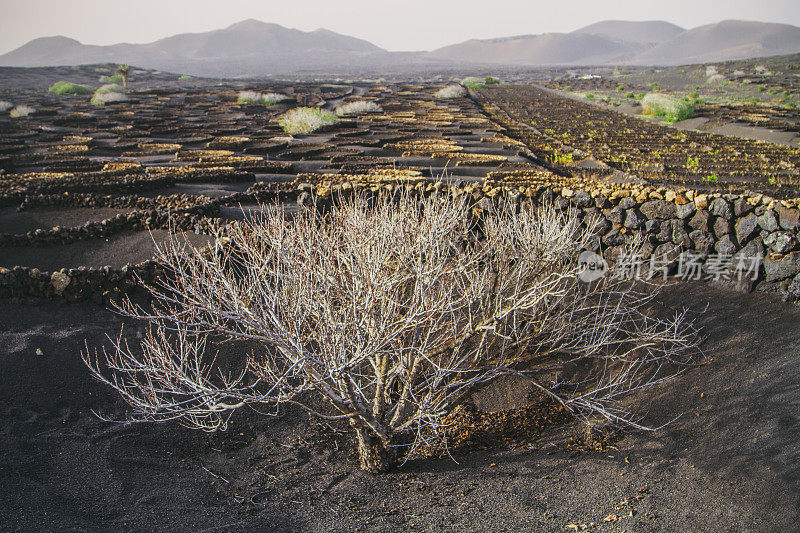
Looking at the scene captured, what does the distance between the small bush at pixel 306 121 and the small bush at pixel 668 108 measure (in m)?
17.7

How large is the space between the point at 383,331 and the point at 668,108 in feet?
96.9

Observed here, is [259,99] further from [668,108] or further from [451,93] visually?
[668,108]

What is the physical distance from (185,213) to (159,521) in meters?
7.23

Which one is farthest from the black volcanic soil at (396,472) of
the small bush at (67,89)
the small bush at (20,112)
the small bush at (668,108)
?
the small bush at (67,89)

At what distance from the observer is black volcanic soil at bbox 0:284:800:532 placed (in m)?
4.43

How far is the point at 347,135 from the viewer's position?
2289cm

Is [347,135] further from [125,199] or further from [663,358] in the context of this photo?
[663,358]

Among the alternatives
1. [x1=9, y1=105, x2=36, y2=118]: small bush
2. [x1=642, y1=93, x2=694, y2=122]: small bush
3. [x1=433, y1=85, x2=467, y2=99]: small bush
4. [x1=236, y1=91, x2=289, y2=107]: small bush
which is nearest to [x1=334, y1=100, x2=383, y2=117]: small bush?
[x1=236, y1=91, x2=289, y2=107]: small bush

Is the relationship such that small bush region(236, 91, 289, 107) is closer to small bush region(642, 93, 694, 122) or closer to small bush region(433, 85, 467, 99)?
small bush region(433, 85, 467, 99)

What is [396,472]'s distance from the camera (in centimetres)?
551

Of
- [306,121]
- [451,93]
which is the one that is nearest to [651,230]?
[306,121]

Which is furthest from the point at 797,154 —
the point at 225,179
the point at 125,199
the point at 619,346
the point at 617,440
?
the point at 125,199

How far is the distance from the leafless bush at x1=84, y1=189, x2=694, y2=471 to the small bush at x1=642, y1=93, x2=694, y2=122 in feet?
79.0

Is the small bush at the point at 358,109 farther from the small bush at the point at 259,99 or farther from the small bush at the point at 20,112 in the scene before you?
the small bush at the point at 20,112
